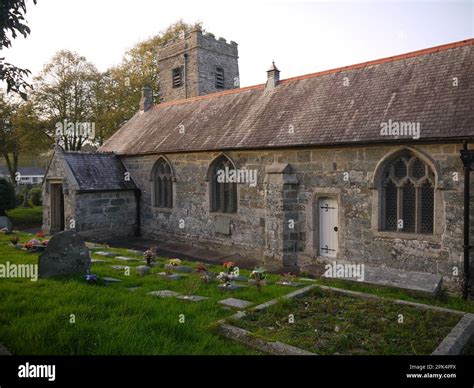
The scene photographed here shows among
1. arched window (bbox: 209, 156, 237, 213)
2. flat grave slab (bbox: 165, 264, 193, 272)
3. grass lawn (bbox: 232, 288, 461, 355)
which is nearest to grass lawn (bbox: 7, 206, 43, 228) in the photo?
arched window (bbox: 209, 156, 237, 213)

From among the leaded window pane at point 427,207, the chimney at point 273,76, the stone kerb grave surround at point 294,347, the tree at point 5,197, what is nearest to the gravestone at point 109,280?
the stone kerb grave surround at point 294,347

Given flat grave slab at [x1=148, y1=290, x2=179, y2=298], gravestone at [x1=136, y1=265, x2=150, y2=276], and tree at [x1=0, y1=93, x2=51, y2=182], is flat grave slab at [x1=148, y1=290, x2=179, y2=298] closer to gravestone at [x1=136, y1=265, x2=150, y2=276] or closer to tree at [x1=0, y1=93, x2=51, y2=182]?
gravestone at [x1=136, y1=265, x2=150, y2=276]

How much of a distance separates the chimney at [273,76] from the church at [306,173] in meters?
0.05

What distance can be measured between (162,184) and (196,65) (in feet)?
33.9

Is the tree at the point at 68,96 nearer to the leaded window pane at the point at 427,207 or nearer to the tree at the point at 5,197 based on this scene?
the tree at the point at 5,197

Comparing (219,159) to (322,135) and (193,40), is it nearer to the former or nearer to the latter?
(322,135)

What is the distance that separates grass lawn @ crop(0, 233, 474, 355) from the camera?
5.18 meters

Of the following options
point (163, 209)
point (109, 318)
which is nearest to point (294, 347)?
point (109, 318)

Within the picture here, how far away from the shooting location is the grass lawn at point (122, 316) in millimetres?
5180

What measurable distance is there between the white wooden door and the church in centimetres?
4

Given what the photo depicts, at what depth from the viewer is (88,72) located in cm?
3347

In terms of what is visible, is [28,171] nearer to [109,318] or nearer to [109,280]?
[109,280]

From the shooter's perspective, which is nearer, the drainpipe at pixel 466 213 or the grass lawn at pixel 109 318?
the grass lawn at pixel 109 318
